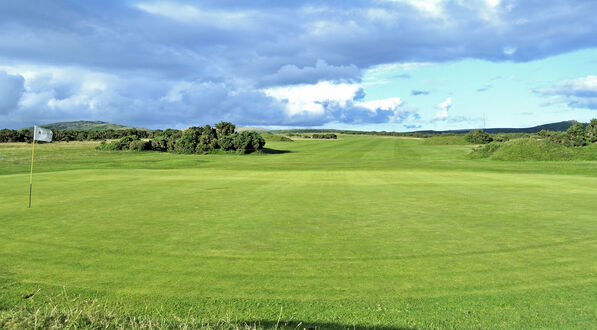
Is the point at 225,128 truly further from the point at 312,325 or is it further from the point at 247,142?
the point at 312,325

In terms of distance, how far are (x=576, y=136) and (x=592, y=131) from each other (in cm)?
624

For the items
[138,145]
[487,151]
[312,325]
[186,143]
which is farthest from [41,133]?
[138,145]

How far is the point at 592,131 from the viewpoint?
7156 centimetres

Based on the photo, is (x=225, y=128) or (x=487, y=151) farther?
(x=225, y=128)

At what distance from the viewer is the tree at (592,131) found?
231 ft

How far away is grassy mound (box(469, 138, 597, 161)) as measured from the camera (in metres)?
55.7

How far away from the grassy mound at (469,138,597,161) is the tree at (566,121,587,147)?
703cm

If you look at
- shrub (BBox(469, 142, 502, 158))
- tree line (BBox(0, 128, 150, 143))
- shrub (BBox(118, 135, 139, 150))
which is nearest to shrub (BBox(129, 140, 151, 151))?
shrub (BBox(118, 135, 139, 150))

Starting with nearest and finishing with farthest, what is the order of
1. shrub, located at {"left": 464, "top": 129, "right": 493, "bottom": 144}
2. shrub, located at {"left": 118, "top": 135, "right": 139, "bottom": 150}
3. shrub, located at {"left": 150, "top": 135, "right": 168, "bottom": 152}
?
1. shrub, located at {"left": 118, "top": 135, "right": 139, "bottom": 150}
2. shrub, located at {"left": 150, "top": 135, "right": 168, "bottom": 152}
3. shrub, located at {"left": 464, "top": 129, "right": 493, "bottom": 144}

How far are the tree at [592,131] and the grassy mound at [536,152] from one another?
494 inches

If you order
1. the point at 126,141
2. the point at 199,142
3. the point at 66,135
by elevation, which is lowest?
the point at 126,141

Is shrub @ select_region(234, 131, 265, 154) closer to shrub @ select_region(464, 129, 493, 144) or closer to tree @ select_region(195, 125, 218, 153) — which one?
tree @ select_region(195, 125, 218, 153)

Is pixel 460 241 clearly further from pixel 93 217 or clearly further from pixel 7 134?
pixel 7 134

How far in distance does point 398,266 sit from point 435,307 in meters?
1.91
